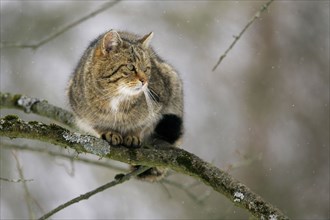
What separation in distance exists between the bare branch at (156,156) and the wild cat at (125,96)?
0.38 m

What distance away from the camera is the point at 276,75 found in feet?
35.8

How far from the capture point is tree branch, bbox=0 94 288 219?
402 centimetres

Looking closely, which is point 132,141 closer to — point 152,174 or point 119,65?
point 152,174

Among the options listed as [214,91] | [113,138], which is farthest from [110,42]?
[214,91]

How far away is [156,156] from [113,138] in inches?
19.8

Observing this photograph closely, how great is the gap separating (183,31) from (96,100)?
657 centimetres

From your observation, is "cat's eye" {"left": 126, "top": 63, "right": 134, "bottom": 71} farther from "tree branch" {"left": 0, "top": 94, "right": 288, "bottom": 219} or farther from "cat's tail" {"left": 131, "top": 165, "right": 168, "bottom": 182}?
"cat's tail" {"left": 131, "top": 165, "right": 168, "bottom": 182}

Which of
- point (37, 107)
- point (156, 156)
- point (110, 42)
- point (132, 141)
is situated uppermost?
point (110, 42)

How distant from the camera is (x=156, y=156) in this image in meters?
4.46

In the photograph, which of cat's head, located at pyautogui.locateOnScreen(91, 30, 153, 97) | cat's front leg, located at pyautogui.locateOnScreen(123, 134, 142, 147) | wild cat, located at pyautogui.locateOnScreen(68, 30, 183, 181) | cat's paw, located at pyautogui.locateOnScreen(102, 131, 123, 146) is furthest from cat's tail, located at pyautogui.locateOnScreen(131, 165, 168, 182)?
cat's head, located at pyautogui.locateOnScreen(91, 30, 153, 97)

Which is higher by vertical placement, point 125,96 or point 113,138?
point 125,96

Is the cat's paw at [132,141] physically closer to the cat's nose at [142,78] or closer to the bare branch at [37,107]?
the cat's nose at [142,78]

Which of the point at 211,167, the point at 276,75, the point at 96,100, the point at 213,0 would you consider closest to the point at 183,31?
the point at 213,0

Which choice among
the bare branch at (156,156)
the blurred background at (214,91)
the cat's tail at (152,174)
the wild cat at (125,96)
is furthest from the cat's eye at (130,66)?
the blurred background at (214,91)
